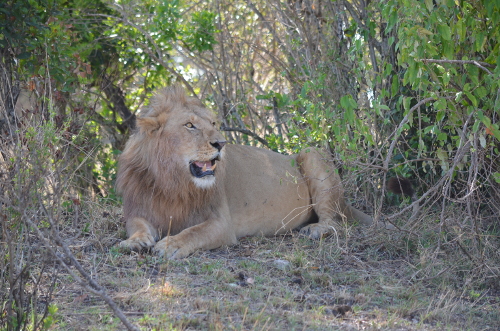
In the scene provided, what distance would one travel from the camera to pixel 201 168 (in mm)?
4383

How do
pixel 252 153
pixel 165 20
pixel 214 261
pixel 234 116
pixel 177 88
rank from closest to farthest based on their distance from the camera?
pixel 214 261, pixel 177 88, pixel 252 153, pixel 165 20, pixel 234 116

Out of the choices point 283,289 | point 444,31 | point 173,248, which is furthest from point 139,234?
point 444,31

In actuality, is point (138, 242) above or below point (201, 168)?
below

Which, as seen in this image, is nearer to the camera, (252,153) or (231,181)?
(231,181)

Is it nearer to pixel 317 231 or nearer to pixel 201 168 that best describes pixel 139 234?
pixel 201 168

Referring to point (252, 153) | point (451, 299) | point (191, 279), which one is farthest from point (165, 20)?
point (451, 299)

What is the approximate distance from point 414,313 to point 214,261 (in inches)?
51.5

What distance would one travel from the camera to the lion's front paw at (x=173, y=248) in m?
4.02

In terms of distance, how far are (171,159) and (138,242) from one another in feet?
1.99

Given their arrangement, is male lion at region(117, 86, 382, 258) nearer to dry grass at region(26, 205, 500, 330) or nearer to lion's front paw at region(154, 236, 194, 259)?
lion's front paw at region(154, 236, 194, 259)

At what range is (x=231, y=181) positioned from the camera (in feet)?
16.8

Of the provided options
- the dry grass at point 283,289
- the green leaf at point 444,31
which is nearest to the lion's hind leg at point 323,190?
the dry grass at point 283,289

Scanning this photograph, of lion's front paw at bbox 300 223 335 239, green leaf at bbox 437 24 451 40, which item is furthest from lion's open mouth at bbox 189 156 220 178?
green leaf at bbox 437 24 451 40

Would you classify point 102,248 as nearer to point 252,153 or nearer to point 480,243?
point 252,153
